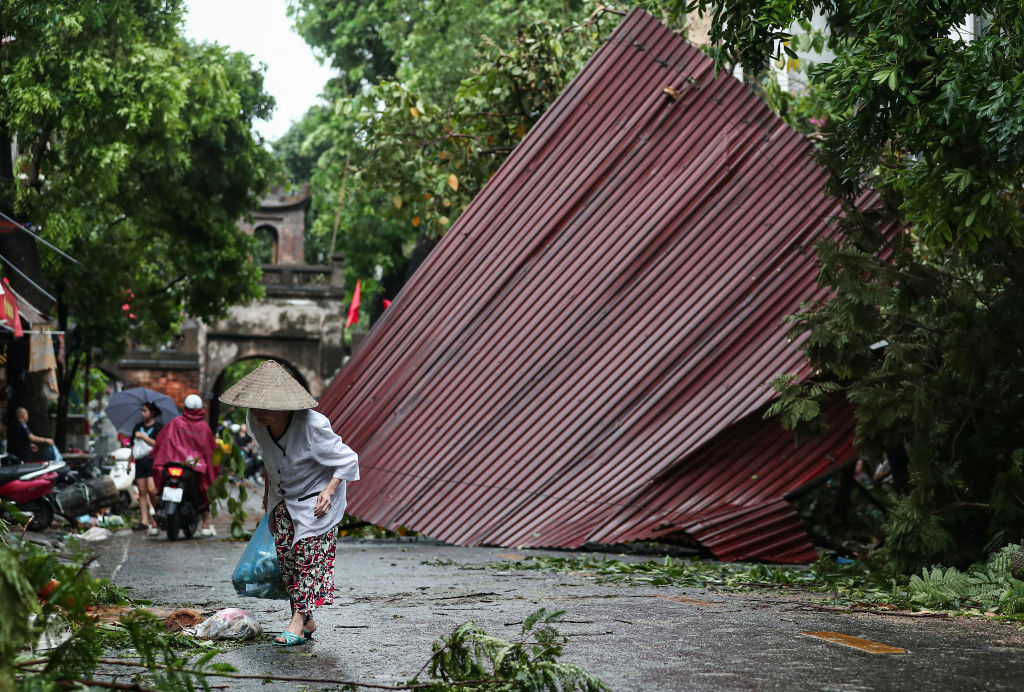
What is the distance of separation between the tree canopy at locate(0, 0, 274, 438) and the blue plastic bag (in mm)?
9281

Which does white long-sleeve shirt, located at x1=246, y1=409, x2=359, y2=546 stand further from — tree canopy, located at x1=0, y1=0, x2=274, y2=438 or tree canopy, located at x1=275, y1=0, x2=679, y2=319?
tree canopy, located at x1=0, y1=0, x2=274, y2=438

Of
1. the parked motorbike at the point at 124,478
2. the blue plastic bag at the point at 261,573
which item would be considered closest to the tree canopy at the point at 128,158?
the parked motorbike at the point at 124,478

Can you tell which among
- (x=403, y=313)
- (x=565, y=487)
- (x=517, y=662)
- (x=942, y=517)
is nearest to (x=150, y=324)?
(x=403, y=313)

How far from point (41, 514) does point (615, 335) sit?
7088 millimetres

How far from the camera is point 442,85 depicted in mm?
25469

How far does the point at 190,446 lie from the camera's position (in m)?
14.6

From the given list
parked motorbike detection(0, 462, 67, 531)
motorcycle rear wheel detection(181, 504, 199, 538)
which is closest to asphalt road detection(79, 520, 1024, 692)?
parked motorbike detection(0, 462, 67, 531)

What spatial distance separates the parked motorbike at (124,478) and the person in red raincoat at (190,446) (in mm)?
4317

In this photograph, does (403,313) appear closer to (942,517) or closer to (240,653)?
(942,517)

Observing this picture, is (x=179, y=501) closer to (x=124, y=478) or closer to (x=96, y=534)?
(x=96, y=534)

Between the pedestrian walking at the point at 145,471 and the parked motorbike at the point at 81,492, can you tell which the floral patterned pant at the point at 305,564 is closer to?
the parked motorbike at the point at 81,492

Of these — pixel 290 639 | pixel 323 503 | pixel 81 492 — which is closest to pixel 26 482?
pixel 81 492

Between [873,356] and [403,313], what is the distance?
5.33 metres

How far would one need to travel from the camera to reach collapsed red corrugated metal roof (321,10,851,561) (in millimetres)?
11435
